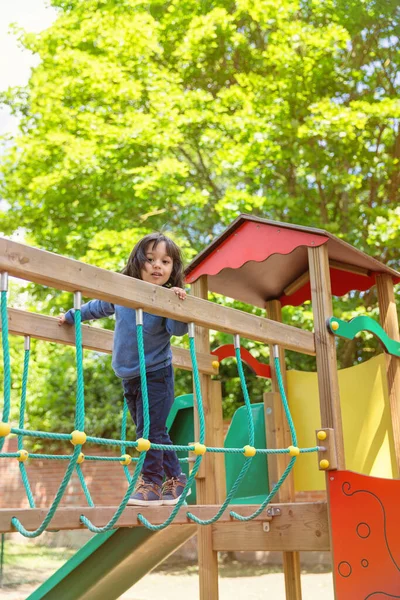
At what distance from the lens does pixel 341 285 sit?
446 centimetres

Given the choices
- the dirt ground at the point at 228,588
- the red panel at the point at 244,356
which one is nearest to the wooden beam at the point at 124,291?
the red panel at the point at 244,356

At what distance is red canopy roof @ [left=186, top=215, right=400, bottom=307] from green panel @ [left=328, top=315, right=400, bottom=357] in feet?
1.32

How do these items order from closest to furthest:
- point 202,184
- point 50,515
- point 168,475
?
point 50,515
point 168,475
point 202,184

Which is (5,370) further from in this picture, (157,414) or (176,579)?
(176,579)

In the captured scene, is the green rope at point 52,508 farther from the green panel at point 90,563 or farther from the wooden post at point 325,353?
the wooden post at point 325,353

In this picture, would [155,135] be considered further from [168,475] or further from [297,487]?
[168,475]

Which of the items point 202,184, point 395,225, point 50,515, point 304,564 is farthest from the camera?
point 202,184

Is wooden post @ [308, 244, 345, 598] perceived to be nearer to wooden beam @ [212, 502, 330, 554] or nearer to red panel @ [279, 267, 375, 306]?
wooden beam @ [212, 502, 330, 554]

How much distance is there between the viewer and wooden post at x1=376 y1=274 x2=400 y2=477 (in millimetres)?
3643

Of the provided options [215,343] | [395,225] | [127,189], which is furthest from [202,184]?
[395,225]

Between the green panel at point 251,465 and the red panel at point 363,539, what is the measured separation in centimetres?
82

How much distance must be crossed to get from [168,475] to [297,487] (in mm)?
1418

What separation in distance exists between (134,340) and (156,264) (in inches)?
13.7

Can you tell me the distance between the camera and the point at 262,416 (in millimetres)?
3838
